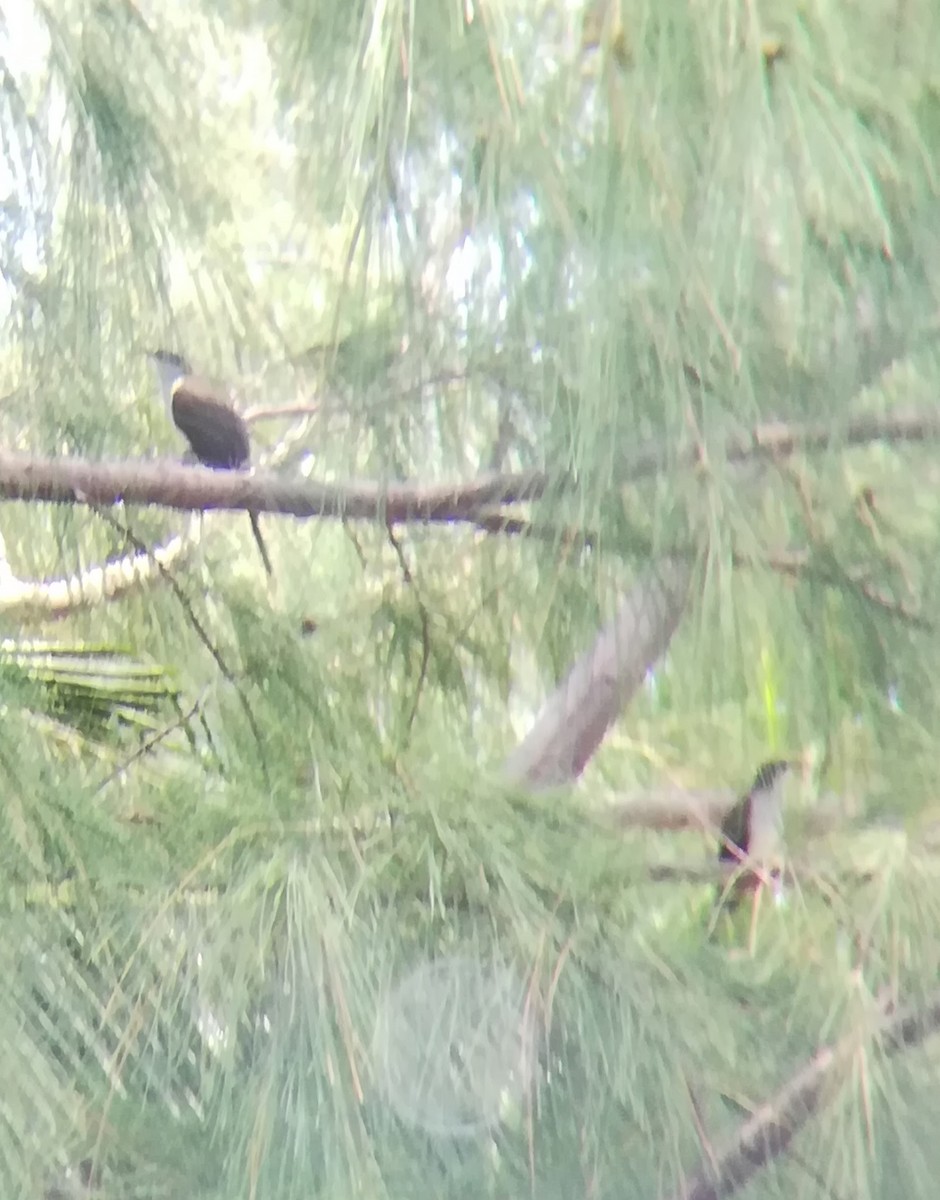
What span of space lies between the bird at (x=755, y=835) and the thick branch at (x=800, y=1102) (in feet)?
0.30

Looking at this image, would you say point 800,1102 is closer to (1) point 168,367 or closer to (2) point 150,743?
(2) point 150,743

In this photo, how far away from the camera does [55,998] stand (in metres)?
0.42

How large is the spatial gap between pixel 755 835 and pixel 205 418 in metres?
0.49

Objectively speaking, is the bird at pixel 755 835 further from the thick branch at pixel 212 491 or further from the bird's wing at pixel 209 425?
the bird's wing at pixel 209 425

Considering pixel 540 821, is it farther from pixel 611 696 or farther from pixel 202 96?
pixel 202 96

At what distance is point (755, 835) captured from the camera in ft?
1.86

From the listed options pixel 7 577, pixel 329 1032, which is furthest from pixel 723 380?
pixel 7 577

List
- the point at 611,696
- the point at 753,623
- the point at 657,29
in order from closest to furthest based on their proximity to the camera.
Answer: the point at 657,29, the point at 753,623, the point at 611,696

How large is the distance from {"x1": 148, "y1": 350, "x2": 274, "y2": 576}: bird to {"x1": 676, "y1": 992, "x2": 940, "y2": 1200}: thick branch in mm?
382

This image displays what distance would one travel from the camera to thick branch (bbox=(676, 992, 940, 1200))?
41cm

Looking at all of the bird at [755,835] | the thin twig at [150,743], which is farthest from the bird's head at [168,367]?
the bird at [755,835]

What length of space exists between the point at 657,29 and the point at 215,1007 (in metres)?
0.41

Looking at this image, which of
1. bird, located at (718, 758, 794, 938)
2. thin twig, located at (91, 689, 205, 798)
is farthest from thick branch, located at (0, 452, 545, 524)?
bird, located at (718, 758, 794, 938)

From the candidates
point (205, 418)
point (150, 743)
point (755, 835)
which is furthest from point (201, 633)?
point (755, 835)
